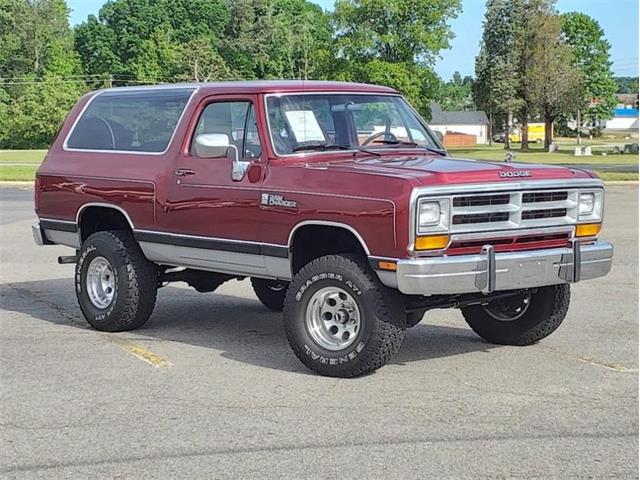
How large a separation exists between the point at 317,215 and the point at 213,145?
3.83 feet

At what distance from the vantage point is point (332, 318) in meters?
6.91

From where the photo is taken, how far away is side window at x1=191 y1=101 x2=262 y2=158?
7582 mm

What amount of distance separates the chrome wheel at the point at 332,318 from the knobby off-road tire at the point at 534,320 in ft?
4.88

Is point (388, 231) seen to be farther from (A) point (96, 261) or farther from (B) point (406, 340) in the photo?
(A) point (96, 261)

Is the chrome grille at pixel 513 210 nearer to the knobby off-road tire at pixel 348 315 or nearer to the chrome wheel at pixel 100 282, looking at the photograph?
the knobby off-road tire at pixel 348 315

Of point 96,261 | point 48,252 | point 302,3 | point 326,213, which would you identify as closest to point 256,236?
point 326,213

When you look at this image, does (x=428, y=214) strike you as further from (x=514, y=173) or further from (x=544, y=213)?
(x=544, y=213)

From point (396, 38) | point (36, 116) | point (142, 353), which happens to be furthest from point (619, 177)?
point (36, 116)

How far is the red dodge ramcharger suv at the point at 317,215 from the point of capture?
6.50 m

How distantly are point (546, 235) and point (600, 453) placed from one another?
7.09ft

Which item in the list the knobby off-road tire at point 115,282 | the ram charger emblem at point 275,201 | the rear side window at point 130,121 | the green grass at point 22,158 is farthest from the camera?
the green grass at point 22,158

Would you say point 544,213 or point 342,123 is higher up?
point 342,123

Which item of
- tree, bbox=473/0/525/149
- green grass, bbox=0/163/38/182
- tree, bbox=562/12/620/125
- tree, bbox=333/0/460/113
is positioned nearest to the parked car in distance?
tree, bbox=562/12/620/125

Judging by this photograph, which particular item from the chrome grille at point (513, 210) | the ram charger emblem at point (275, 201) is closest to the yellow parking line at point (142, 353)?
the ram charger emblem at point (275, 201)
